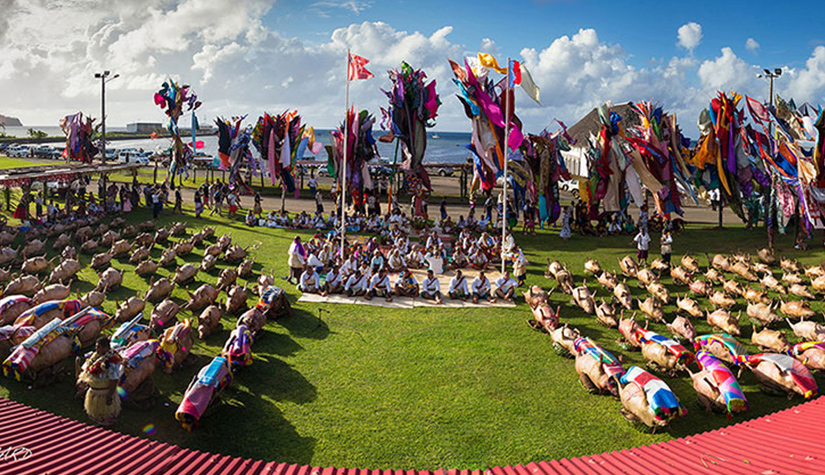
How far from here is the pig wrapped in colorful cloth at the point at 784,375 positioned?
12.3 m

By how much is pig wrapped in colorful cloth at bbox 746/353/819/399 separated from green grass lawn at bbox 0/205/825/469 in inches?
15.1

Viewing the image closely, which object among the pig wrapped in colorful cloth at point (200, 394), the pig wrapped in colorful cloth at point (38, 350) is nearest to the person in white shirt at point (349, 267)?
the pig wrapped in colorful cloth at point (200, 394)

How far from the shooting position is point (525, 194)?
32.6m

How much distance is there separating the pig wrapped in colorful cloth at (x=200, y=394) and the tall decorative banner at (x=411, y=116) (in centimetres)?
2428

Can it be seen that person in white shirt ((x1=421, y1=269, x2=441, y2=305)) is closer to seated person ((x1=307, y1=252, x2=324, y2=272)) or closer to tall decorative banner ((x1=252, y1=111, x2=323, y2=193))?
seated person ((x1=307, y1=252, x2=324, y2=272))

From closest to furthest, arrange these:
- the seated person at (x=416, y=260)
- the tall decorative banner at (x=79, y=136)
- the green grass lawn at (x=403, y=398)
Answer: the green grass lawn at (x=403, y=398)
the seated person at (x=416, y=260)
the tall decorative banner at (x=79, y=136)

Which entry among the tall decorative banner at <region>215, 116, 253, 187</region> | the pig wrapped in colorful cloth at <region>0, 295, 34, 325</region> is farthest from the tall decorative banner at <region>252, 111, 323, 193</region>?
the pig wrapped in colorful cloth at <region>0, 295, 34, 325</region>

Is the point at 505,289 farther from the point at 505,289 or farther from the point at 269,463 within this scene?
the point at 269,463

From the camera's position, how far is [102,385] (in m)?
10.9

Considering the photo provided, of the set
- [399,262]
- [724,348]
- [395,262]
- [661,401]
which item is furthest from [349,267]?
[661,401]

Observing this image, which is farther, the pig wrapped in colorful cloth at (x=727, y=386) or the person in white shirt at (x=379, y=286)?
the person in white shirt at (x=379, y=286)

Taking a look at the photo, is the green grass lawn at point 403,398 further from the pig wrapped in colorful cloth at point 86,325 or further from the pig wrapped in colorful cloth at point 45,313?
the pig wrapped in colorful cloth at point 45,313

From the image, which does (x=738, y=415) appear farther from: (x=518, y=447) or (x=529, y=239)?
(x=529, y=239)

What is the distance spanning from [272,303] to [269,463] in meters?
9.32
